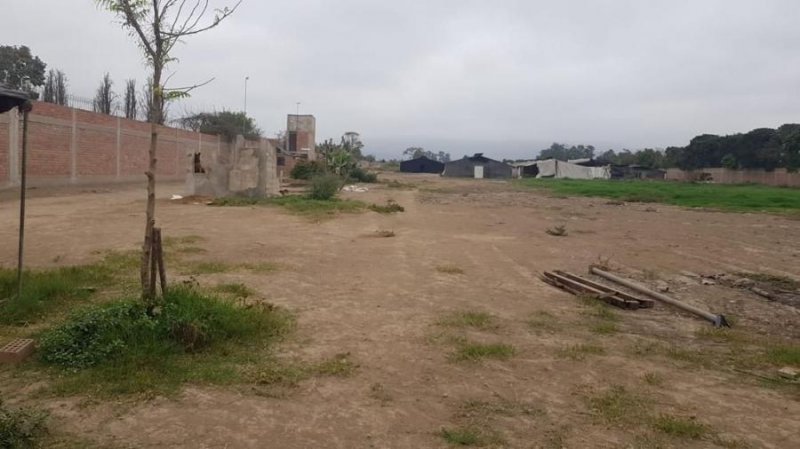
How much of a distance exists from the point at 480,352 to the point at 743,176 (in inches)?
2255

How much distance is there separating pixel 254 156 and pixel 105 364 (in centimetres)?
1850

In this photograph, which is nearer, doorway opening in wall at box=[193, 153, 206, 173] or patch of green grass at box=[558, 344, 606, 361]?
patch of green grass at box=[558, 344, 606, 361]

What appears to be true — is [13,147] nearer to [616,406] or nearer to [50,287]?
[50,287]

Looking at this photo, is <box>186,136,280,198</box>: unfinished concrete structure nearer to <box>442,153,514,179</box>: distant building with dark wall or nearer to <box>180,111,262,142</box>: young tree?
<box>180,111,262,142</box>: young tree

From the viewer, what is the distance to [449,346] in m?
5.18

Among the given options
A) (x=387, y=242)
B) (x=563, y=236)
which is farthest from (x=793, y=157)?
→ (x=387, y=242)

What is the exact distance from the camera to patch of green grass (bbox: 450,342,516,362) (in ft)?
16.0

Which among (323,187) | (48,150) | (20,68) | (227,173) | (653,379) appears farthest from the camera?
(20,68)

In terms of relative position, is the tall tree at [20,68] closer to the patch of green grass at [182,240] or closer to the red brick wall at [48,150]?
the red brick wall at [48,150]

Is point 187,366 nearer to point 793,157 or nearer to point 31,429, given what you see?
point 31,429

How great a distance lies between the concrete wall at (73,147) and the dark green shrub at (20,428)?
19.8 meters

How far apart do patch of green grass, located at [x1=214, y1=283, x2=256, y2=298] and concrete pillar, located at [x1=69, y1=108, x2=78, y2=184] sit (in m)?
22.2

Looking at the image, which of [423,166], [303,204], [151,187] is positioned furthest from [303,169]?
[423,166]

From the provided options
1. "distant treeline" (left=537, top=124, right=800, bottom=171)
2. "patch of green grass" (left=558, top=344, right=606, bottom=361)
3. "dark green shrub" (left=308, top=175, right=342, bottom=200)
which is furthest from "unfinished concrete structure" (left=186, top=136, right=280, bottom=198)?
"distant treeline" (left=537, top=124, right=800, bottom=171)
